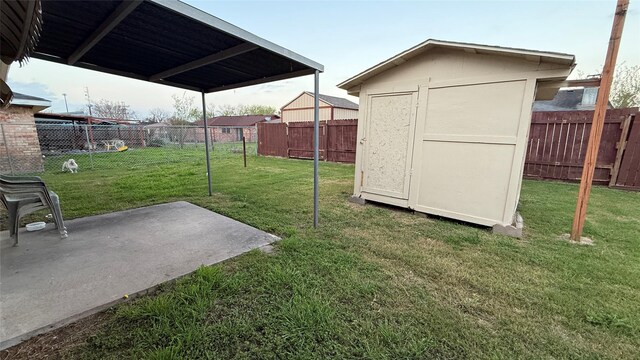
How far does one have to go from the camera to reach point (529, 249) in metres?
2.82

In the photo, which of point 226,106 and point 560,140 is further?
point 226,106

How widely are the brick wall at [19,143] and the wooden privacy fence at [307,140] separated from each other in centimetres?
797

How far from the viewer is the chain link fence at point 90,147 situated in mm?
7293

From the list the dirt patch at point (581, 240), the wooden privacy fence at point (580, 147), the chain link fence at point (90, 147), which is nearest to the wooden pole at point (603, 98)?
the dirt patch at point (581, 240)

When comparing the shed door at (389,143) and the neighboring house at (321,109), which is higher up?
the neighboring house at (321,109)

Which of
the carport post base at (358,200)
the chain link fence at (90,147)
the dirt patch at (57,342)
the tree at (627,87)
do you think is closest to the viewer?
the dirt patch at (57,342)

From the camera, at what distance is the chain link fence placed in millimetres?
7293

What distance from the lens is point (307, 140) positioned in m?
11.6

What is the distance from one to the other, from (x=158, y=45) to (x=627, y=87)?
19951mm

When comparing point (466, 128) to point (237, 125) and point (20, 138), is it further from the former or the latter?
point (237, 125)

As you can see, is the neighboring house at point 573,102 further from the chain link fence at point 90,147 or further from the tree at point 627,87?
the chain link fence at point 90,147

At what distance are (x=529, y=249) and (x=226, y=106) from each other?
43906 mm

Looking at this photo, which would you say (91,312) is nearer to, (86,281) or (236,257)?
(86,281)

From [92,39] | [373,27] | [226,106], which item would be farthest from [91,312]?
[226,106]
